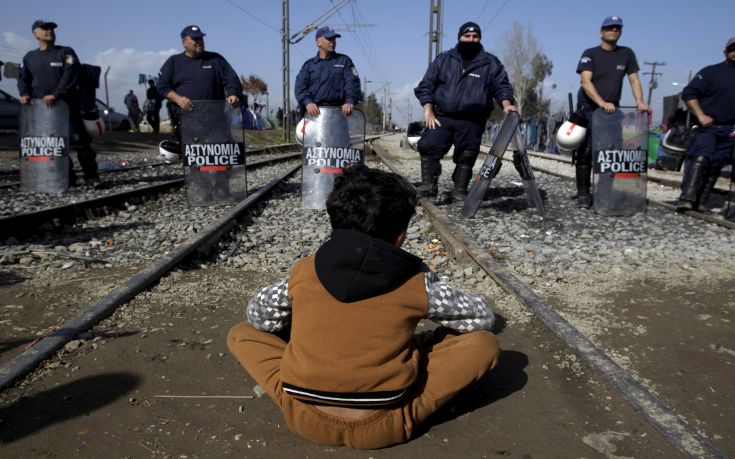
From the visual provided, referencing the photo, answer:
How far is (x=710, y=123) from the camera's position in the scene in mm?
6539

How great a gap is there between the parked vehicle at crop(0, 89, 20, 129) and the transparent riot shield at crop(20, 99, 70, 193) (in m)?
13.3

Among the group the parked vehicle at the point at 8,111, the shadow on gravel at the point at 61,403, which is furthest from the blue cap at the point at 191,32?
the parked vehicle at the point at 8,111

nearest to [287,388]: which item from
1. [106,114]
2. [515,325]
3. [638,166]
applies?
[515,325]

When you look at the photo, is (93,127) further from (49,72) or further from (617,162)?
(617,162)

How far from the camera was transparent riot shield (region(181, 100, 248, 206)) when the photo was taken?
7062mm

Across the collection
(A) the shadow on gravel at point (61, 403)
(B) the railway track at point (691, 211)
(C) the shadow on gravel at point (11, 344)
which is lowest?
(A) the shadow on gravel at point (61, 403)

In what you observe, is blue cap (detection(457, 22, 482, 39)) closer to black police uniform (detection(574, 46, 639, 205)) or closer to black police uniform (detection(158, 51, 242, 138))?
black police uniform (detection(574, 46, 639, 205))

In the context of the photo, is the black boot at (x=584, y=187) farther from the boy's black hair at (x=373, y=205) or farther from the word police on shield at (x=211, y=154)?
the boy's black hair at (x=373, y=205)

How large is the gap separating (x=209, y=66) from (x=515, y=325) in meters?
5.50

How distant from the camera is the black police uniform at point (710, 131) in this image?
21.2 feet

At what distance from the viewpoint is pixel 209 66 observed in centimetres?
718

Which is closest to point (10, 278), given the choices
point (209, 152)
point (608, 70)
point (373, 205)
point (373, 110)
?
point (373, 205)

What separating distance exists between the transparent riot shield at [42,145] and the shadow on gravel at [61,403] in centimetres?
660

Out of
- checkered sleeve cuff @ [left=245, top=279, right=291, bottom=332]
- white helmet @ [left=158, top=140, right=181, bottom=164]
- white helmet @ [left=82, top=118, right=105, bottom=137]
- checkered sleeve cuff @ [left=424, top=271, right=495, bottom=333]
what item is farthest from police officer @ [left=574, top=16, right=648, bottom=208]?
white helmet @ [left=82, top=118, right=105, bottom=137]
